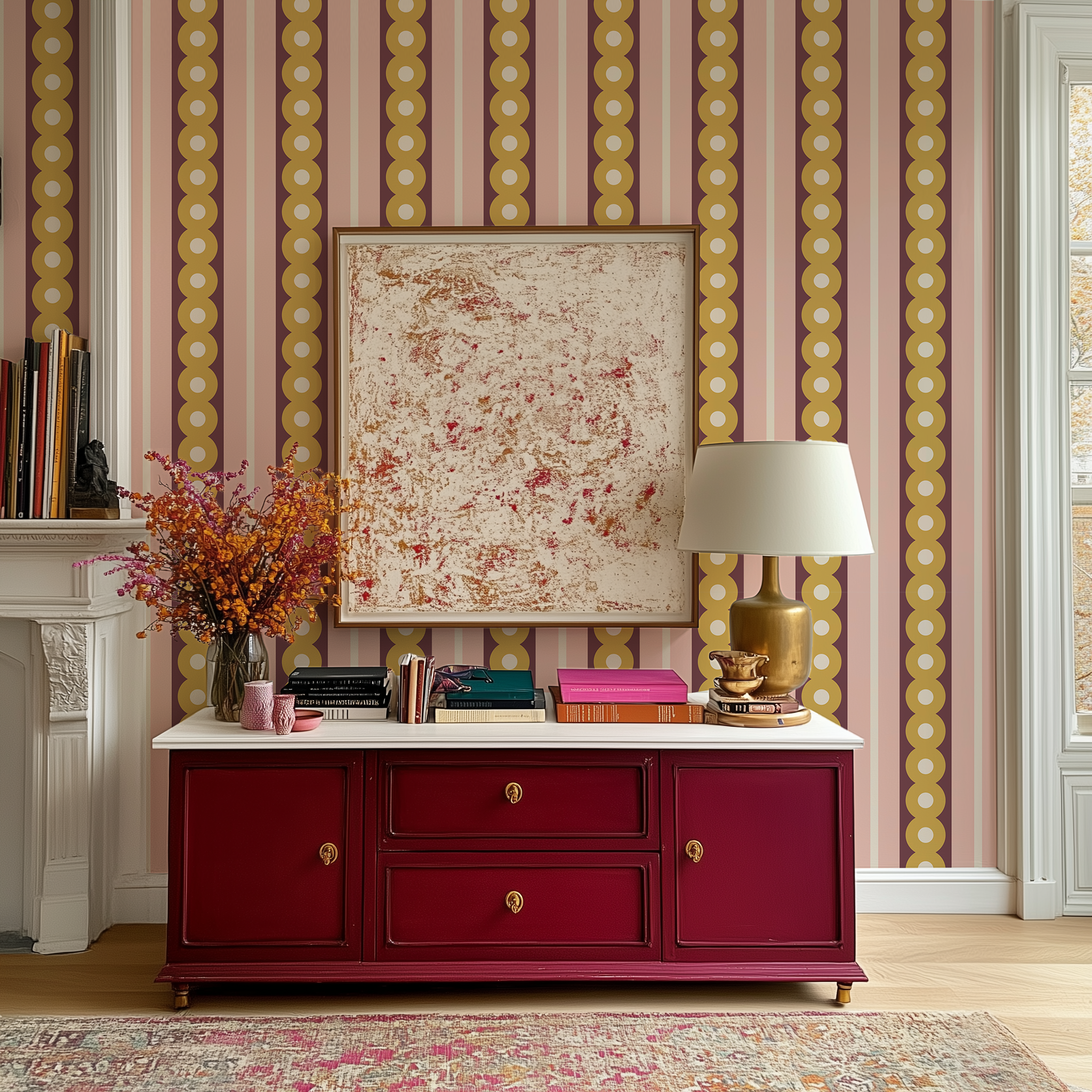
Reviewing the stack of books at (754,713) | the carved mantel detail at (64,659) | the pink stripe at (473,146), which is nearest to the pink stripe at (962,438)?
the stack of books at (754,713)

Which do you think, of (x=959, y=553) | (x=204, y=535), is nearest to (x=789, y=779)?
(x=959, y=553)

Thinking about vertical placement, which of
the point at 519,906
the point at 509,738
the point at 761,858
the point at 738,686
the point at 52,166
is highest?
the point at 52,166

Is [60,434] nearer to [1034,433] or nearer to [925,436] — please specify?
[925,436]

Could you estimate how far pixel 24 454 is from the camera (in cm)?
253

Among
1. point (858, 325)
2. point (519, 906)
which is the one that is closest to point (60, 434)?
point (519, 906)

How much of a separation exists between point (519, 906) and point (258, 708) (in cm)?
80

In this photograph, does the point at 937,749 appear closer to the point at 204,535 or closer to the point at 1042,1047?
the point at 1042,1047

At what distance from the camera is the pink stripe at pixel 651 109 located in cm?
271

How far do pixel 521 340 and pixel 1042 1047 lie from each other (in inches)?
85.4

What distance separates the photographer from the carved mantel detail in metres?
2.48

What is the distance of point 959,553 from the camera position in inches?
108

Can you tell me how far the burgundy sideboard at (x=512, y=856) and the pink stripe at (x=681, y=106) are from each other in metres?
1.55

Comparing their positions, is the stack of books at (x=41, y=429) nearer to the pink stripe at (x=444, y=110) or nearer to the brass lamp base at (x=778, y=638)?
the pink stripe at (x=444, y=110)

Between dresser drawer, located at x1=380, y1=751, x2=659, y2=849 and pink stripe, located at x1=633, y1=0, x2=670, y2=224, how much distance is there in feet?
5.22
